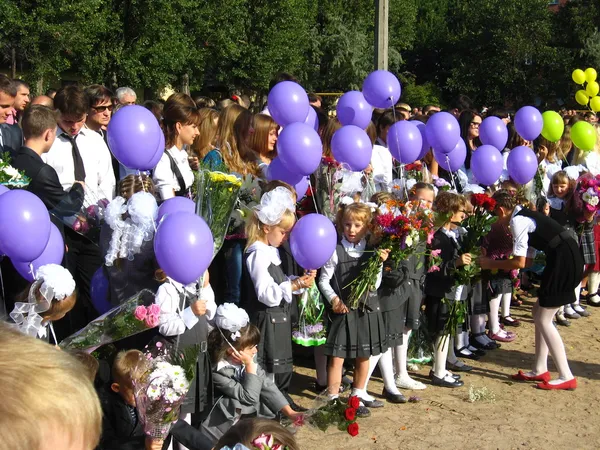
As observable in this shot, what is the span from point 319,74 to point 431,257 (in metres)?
34.6

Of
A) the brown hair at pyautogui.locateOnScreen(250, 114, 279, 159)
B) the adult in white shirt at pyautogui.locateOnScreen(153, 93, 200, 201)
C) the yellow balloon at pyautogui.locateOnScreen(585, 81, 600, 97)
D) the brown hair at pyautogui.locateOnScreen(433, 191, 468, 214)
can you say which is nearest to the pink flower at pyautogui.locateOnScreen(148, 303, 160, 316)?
the adult in white shirt at pyautogui.locateOnScreen(153, 93, 200, 201)

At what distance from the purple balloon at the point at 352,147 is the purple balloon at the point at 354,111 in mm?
848

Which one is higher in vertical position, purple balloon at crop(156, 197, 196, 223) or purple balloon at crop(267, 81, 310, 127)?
purple balloon at crop(267, 81, 310, 127)

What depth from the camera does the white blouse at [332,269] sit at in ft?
Result: 18.5

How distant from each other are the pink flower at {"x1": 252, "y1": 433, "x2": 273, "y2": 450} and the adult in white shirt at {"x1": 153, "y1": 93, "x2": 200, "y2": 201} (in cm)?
313

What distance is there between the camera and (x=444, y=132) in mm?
7156

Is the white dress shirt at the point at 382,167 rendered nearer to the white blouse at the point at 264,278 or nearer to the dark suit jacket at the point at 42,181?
the white blouse at the point at 264,278

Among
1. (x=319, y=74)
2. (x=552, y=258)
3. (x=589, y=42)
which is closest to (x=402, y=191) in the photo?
(x=552, y=258)

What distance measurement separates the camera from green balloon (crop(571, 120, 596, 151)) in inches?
349

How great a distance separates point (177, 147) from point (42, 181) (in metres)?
1.17

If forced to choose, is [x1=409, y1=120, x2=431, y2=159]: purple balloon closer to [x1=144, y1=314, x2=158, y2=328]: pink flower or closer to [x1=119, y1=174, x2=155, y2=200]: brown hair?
[x1=119, y1=174, x2=155, y2=200]: brown hair

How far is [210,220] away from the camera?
4.38 m

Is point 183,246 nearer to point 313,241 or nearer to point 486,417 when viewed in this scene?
point 313,241

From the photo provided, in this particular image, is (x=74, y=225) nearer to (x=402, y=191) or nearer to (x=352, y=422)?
(x=352, y=422)
